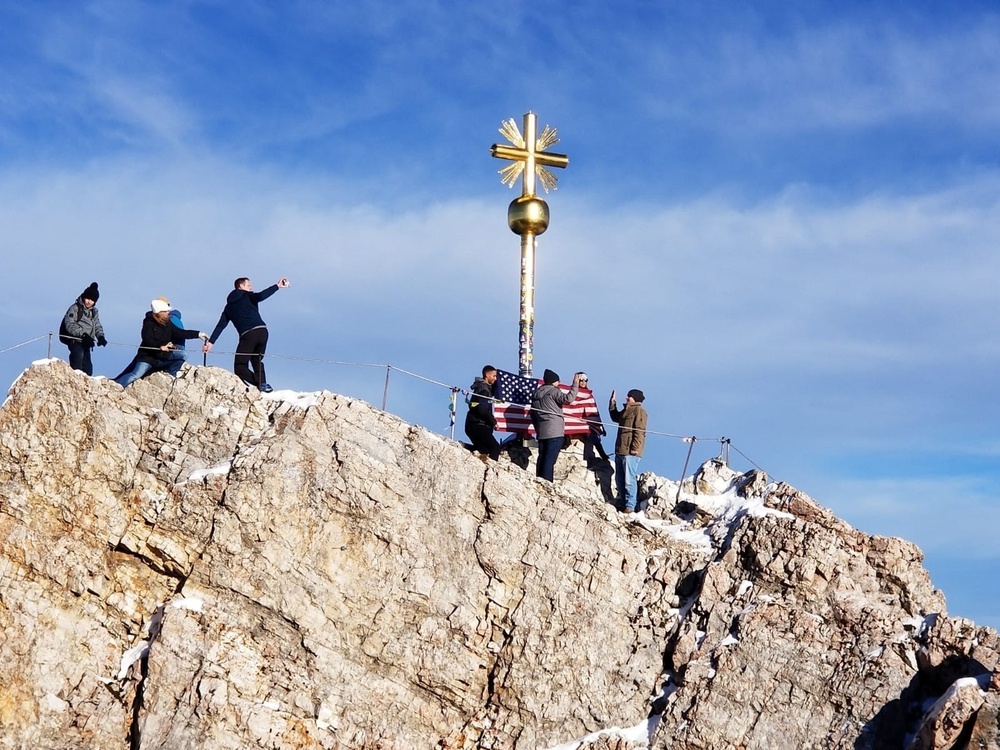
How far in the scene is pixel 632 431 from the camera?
2197 centimetres

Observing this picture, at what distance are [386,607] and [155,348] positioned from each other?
5.82m

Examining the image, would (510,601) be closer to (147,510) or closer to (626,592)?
(626,592)

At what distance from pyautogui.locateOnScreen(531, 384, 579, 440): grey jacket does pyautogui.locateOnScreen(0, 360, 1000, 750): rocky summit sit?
149cm

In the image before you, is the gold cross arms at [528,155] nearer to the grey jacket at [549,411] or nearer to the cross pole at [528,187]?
the cross pole at [528,187]

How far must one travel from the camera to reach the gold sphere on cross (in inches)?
1030

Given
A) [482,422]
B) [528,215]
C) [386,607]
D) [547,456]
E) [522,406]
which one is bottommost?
[386,607]

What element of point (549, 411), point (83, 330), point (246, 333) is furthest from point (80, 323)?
point (549, 411)

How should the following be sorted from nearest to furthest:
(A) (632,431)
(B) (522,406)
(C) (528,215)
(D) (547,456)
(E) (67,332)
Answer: (E) (67,332), (D) (547,456), (A) (632,431), (B) (522,406), (C) (528,215)

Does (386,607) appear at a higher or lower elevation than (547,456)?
lower

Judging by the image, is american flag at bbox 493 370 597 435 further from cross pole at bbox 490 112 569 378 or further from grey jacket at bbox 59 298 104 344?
grey jacket at bbox 59 298 104 344

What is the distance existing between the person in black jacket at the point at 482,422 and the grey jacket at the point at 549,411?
791 millimetres

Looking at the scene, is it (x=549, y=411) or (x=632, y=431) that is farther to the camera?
(x=632, y=431)

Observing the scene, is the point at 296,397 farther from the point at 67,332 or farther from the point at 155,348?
the point at 67,332

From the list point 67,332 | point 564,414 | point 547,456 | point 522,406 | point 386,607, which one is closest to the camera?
point 386,607
